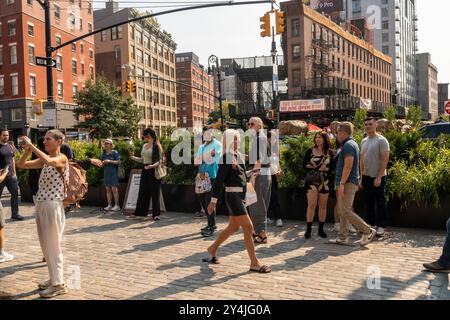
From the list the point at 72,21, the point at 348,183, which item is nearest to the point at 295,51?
the point at 72,21

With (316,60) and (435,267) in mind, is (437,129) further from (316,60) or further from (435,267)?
(316,60)

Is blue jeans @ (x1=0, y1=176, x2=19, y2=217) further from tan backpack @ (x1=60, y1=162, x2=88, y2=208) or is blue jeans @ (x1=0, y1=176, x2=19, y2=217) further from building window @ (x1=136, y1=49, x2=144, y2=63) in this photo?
building window @ (x1=136, y1=49, x2=144, y2=63)

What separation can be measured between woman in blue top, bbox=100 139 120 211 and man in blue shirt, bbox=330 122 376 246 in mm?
5967

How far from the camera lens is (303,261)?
606 cm

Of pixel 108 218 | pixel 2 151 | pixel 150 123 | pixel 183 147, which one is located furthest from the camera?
pixel 150 123

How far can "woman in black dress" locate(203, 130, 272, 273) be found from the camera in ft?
18.2

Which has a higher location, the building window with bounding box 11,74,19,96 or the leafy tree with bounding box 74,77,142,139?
the building window with bounding box 11,74,19,96

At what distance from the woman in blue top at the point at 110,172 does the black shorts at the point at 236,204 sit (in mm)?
5698

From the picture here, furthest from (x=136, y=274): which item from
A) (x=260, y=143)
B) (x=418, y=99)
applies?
(x=418, y=99)

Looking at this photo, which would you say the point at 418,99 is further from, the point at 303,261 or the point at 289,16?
the point at 303,261

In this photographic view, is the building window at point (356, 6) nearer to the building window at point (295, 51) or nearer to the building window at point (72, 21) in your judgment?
the building window at point (295, 51)

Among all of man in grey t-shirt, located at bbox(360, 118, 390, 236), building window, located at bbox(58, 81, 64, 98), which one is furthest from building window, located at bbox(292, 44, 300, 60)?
man in grey t-shirt, located at bbox(360, 118, 390, 236)

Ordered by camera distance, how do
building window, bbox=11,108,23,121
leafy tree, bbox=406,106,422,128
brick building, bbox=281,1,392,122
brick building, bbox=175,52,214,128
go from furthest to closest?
brick building, bbox=175,52,214,128
brick building, bbox=281,1,392,122
building window, bbox=11,108,23,121
leafy tree, bbox=406,106,422,128

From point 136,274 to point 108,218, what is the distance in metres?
4.49
